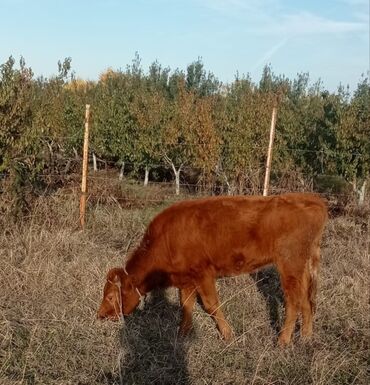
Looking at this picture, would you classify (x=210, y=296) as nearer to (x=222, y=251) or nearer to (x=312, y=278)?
(x=222, y=251)

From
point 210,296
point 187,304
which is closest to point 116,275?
point 187,304

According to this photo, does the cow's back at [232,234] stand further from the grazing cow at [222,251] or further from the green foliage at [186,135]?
the green foliage at [186,135]

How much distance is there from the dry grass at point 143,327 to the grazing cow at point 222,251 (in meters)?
0.31

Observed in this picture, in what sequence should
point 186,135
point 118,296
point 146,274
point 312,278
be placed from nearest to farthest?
1. point 118,296
2. point 146,274
3. point 312,278
4. point 186,135

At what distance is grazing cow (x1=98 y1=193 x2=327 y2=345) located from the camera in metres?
5.57

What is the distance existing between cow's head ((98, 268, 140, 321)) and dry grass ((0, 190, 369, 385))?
0.12m

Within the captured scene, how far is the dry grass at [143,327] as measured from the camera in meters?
4.45

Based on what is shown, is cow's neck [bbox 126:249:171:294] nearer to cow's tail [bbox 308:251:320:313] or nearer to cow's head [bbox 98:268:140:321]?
cow's head [bbox 98:268:140:321]

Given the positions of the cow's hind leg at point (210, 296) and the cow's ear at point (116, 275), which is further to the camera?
the cow's hind leg at point (210, 296)

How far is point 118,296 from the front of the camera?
542 centimetres

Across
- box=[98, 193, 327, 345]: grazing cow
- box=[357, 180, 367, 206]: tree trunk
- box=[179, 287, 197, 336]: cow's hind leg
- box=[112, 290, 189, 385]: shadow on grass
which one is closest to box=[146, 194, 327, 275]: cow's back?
box=[98, 193, 327, 345]: grazing cow

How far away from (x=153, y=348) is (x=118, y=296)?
671 mm

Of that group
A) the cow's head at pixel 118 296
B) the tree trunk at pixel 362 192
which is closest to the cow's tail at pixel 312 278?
the cow's head at pixel 118 296

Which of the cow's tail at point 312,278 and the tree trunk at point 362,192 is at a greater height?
the tree trunk at point 362,192
